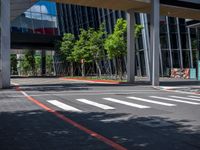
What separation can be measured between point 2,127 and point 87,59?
1723 inches

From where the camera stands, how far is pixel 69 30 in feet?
238

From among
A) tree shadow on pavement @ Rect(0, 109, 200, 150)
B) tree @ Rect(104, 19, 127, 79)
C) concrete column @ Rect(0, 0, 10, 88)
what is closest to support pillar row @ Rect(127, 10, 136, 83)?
tree @ Rect(104, 19, 127, 79)

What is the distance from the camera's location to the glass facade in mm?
65688

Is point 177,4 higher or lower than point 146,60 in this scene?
higher

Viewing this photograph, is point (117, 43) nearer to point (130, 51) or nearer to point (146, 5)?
point (130, 51)

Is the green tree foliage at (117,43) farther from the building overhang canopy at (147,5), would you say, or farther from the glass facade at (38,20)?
the glass facade at (38,20)

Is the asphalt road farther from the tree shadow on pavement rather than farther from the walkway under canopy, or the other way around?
the walkway under canopy

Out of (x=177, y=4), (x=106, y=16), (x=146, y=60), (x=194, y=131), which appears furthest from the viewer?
(x=106, y=16)

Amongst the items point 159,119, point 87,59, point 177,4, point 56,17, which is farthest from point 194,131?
point 56,17

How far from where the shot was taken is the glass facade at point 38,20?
65688 millimetres

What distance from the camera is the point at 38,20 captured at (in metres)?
68.7

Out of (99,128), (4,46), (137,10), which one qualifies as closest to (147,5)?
(137,10)

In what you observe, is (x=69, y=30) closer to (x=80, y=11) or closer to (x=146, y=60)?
(x=80, y=11)

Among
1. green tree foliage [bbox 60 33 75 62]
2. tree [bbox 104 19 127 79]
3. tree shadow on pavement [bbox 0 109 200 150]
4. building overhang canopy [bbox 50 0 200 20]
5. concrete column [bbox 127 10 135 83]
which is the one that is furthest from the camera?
green tree foliage [bbox 60 33 75 62]
